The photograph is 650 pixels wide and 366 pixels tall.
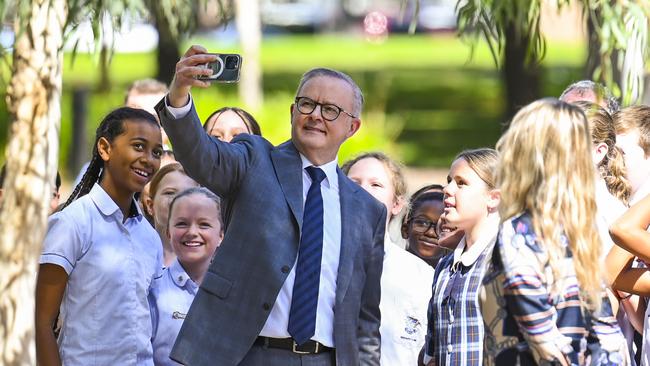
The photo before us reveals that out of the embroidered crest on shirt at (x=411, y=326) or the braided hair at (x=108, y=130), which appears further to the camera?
the embroidered crest on shirt at (x=411, y=326)

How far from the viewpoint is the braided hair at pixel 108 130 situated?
17.3 feet

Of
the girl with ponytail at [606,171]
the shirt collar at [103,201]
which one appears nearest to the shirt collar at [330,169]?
the shirt collar at [103,201]

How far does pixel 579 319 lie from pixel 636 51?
7.34 feet

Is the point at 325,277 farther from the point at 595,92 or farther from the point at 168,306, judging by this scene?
the point at 595,92

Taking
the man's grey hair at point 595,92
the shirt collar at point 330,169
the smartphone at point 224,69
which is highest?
the smartphone at point 224,69

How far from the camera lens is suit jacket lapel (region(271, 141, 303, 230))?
4.74 m

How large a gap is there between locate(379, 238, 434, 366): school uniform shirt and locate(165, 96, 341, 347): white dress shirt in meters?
0.91

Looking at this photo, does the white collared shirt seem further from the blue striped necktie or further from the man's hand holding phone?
the man's hand holding phone

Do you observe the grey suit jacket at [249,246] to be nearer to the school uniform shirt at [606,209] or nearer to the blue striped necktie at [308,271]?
the blue striped necktie at [308,271]

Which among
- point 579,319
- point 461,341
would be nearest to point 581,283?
point 579,319

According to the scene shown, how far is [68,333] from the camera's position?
4.90m

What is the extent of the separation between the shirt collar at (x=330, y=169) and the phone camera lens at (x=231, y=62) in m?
0.51

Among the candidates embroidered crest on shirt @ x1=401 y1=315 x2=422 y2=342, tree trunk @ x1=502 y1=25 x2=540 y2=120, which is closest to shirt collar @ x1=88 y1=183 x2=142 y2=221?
embroidered crest on shirt @ x1=401 y1=315 x2=422 y2=342

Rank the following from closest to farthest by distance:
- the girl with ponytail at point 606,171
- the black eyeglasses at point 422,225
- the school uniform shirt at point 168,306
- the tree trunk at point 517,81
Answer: the girl with ponytail at point 606,171 → the school uniform shirt at point 168,306 → the black eyeglasses at point 422,225 → the tree trunk at point 517,81
